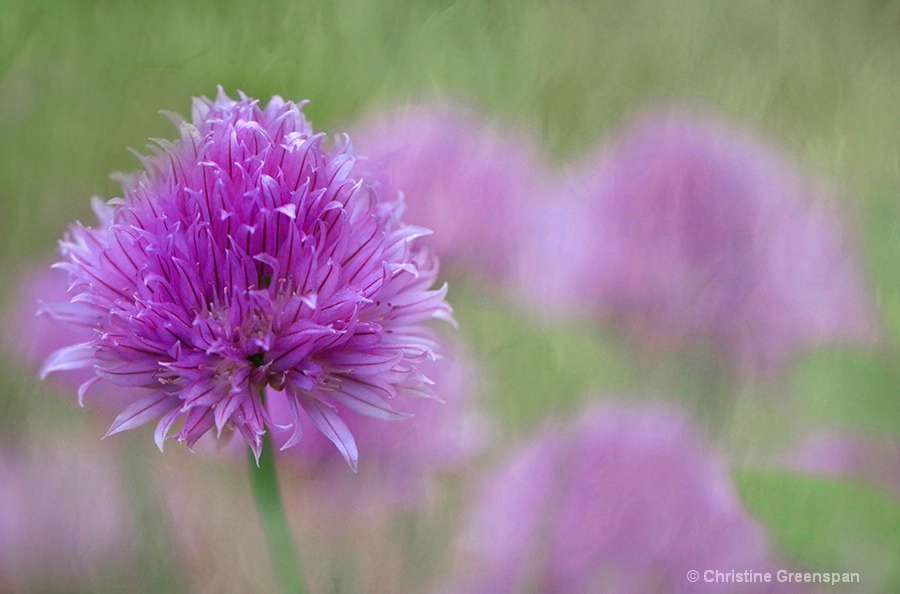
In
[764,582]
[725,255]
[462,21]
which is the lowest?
[764,582]

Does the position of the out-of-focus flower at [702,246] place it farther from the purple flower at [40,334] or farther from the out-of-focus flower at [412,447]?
the purple flower at [40,334]

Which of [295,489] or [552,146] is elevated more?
[552,146]

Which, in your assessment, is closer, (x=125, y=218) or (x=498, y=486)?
(x=125, y=218)

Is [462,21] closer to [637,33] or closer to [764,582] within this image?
[637,33]

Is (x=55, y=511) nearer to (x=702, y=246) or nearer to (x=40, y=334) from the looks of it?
(x=40, y=334)

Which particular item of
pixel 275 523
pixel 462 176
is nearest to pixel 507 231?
pixel 462 176

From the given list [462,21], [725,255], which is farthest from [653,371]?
[462,21]

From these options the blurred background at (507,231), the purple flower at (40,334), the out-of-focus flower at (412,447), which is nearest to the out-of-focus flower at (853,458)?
the blurred background at (507,231)
